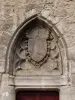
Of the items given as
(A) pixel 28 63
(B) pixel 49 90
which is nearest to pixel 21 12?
(A) pixel 28 63

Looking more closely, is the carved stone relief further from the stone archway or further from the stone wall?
the stone wall

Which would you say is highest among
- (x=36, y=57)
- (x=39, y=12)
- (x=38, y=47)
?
(x=39, y=12)

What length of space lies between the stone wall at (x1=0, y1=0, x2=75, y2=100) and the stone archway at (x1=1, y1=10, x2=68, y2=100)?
8 centimetres

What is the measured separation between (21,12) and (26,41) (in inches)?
20.9

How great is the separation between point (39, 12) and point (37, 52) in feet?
2.29

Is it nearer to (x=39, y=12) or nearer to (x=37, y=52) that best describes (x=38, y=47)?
(x=37, y=52)

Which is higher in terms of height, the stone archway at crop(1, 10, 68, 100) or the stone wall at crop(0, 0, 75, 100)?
the stone wall at crop(0, 0, 75, 100)

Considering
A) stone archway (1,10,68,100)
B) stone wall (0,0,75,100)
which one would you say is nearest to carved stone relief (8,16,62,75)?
stone archway (1,10,68,100)

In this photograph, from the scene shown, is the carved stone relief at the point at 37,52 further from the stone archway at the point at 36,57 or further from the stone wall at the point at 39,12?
the stone wall at the point at 39,12

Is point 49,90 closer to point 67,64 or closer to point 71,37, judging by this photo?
point 67,64

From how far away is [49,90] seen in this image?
591 cm

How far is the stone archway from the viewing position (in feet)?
19.1

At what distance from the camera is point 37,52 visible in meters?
5.93

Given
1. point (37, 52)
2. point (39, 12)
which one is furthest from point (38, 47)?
point (39, 12)
